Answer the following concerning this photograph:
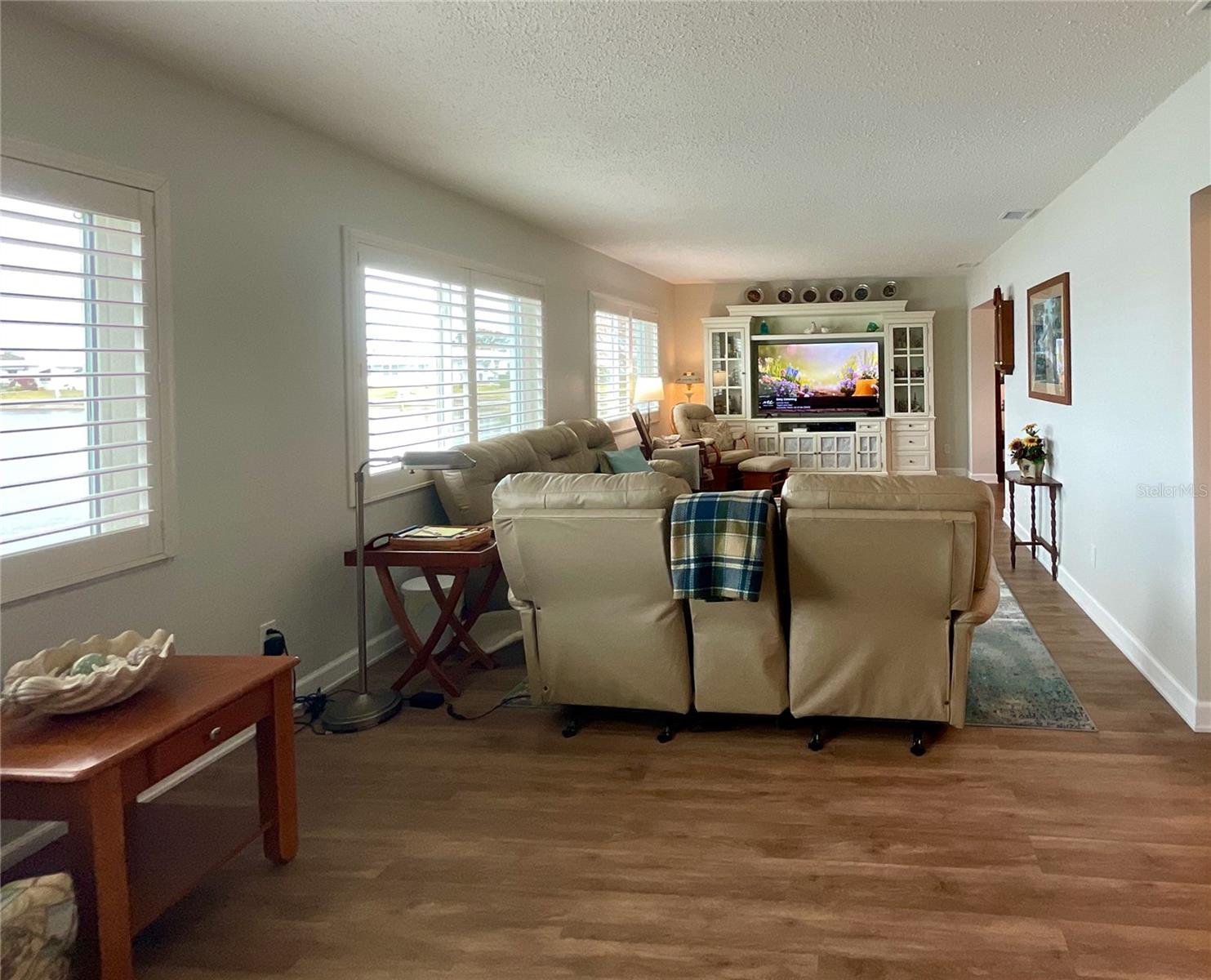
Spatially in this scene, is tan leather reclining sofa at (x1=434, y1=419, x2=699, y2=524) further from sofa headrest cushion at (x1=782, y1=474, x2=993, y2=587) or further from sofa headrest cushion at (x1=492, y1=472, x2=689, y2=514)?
sofa headrest cushion at (x1=782, y1=474, x2=993, y2=587)

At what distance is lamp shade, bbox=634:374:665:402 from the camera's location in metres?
8.91

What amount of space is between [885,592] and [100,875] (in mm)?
2339

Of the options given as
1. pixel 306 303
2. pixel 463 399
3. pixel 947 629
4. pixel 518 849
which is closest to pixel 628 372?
pixel 463 399

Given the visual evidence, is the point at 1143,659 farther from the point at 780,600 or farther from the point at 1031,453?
the point at 1031,453

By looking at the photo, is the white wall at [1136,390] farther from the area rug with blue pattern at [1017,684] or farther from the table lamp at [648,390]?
the table lamp at [648,390]

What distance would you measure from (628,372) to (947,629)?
6.25 metres

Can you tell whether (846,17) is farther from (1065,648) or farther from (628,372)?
(628,372)

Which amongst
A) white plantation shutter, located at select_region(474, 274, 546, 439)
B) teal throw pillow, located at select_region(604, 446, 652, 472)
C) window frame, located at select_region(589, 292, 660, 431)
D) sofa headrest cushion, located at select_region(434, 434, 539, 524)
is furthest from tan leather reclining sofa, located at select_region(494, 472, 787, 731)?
window frame, located at select_region(589, 292, 660, 431)

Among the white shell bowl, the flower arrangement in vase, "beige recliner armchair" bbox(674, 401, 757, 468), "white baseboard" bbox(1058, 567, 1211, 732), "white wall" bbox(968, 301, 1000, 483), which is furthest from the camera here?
"white wall" bbox(968, 301, 1000, 483)

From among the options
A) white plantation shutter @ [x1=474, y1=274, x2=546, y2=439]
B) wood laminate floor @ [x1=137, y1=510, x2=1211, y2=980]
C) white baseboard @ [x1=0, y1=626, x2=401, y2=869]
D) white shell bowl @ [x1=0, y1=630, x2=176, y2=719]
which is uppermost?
white plantation shutter @ [x1=474, y1=274, x2=546, y2=439]

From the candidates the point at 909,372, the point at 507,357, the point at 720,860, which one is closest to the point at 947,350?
the point at 909,372

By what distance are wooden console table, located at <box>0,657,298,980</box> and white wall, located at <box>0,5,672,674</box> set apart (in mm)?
620

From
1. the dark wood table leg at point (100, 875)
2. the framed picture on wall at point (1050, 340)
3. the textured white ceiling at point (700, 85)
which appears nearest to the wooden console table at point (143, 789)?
the dark wood table leg at point (100, 875)

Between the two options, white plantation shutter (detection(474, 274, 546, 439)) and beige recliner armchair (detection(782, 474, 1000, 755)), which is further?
white plantation shutter (detection(474, 274, 546, 439))
